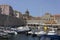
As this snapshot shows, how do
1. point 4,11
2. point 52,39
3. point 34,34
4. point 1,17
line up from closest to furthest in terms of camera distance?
point 52,39 → point 34,34 → point 1,17 → point 4,11

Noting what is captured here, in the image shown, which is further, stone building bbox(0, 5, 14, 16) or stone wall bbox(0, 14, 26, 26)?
stone building bbox(0, 5, 14, 16)

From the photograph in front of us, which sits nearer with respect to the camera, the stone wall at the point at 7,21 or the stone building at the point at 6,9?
the stone wall at the point at 7,21

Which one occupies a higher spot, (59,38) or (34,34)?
(59,38)

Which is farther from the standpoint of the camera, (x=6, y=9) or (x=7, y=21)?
(x=6, y=9)

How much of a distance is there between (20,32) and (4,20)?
935 inches

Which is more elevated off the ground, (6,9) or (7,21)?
(6,9)

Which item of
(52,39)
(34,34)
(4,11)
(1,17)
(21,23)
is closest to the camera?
(52,39)

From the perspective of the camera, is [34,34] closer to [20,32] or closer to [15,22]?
[20,32]

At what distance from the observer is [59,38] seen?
14.7 m

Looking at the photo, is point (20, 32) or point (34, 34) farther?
point (20, 32)

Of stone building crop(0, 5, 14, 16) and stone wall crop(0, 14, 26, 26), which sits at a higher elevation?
stone building crop(0, 5, 14, 16)

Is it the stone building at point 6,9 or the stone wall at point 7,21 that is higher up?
the stone building at point 6,9

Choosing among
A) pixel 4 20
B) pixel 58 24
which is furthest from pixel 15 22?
pixel 58 24

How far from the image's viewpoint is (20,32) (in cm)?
5031
